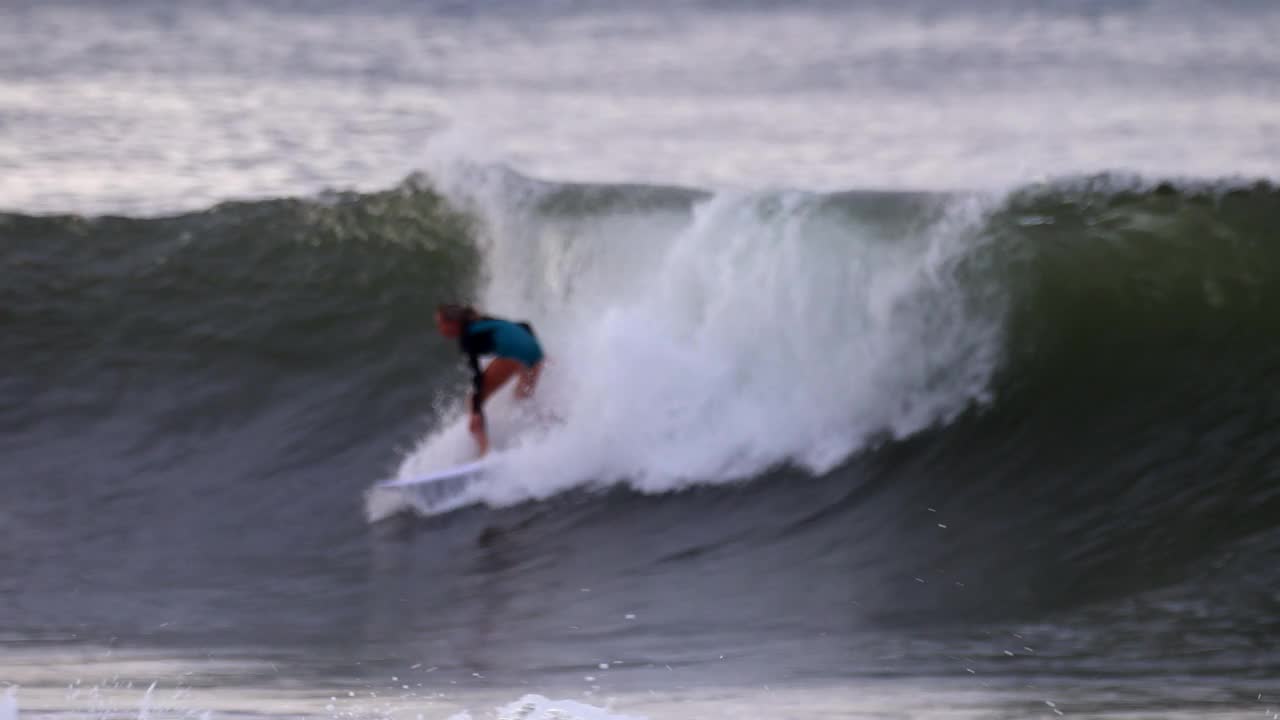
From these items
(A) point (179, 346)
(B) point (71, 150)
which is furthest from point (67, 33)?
(A) point (179, 346)

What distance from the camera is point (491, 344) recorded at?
349 inches

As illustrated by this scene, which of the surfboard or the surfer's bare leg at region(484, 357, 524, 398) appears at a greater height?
the surfer's bare leg at region(484, 357, 524, 398)

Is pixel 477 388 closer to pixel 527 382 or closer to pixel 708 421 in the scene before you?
pixel 527 382

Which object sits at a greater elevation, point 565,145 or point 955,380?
point 565,145

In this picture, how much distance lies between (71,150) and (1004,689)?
679 inches

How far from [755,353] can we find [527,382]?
5.05 ft

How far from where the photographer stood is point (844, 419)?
9.57 m

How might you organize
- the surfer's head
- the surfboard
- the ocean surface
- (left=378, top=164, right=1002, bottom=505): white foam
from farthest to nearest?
1. (left=378, top=164, right=1002, bottom=505): white foam
2. the surfboard
3. the surfer's head
4. the ocean surface

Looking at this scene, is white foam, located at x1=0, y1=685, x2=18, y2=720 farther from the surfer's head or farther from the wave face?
the surfer's head

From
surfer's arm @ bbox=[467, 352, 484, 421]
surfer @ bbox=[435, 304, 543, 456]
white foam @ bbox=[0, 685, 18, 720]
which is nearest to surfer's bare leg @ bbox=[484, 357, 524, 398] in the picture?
surfer @ bbox=[435, 304, 543, 456]

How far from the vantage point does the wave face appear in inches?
300

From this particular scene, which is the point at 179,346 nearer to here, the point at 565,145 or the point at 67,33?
the point at 565,145

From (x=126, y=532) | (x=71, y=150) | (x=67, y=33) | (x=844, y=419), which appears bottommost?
(x=126, y=532)

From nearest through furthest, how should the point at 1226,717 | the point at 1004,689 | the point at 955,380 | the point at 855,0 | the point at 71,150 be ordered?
the point at 1226,717 → the point at 1004,689 → the point at 955,380 → the point at 71,150 → the point at 855,0
